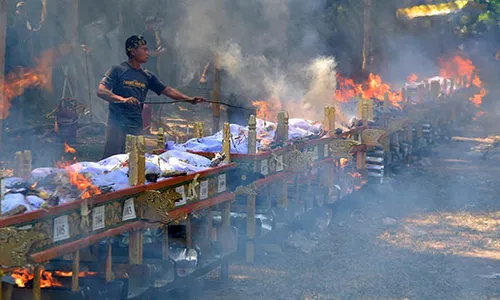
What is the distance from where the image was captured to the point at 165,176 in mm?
7270

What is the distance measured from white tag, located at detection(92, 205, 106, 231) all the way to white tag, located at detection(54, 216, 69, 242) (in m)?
0.35

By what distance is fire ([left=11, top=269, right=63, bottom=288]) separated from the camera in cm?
580

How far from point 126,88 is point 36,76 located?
881cm

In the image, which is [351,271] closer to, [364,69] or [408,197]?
[408,197]

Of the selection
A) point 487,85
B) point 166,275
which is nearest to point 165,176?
point 166,275

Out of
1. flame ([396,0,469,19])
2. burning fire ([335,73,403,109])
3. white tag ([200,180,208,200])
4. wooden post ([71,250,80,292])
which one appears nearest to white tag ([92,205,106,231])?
wooden post ([71,250,80,292])

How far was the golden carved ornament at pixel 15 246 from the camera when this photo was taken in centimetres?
506

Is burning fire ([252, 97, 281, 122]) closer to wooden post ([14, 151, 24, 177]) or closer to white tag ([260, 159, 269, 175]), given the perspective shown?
white tag ([260, 159, 269, 175])

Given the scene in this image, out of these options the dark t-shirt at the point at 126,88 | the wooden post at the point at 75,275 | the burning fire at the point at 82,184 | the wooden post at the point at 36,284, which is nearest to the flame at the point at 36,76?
the dark t-shirt at the point at 126,88

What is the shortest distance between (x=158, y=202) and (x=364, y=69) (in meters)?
16.9

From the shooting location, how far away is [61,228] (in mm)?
5738

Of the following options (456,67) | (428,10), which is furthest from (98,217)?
(456,67)

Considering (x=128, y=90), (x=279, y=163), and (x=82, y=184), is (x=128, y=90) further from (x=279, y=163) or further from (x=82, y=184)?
(x=279, y=163)

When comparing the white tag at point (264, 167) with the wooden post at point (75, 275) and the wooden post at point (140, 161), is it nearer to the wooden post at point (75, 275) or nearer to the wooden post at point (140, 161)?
the wooden post at point (140, 161)
